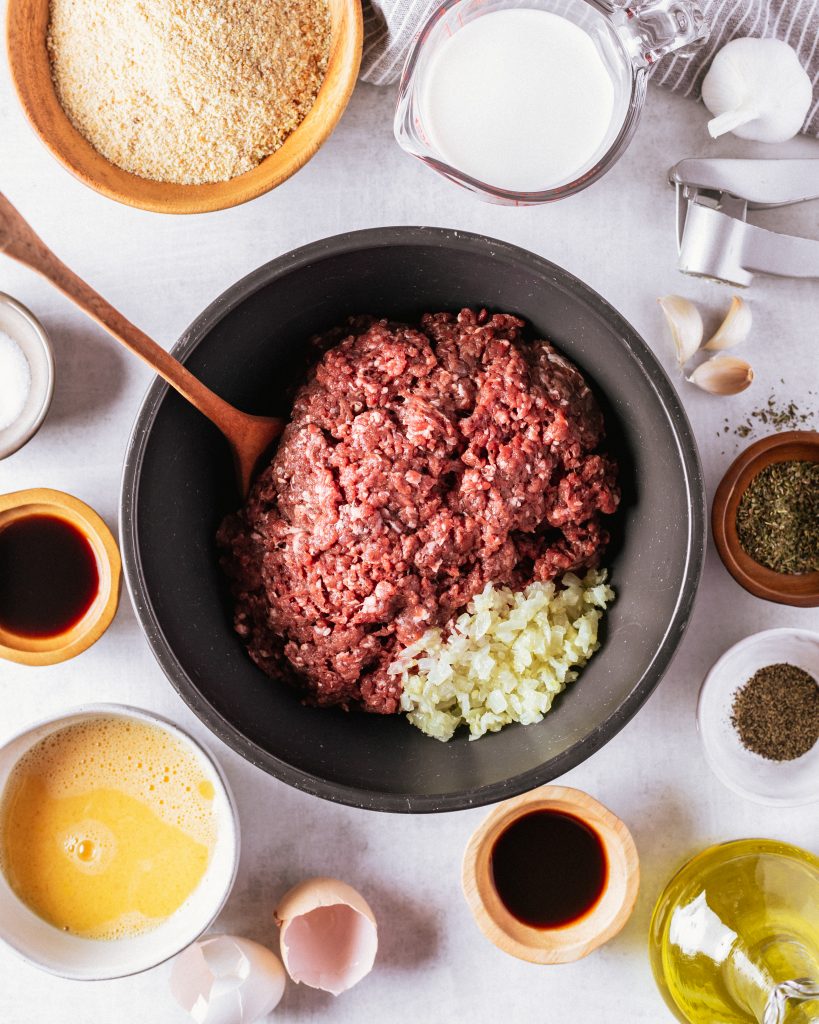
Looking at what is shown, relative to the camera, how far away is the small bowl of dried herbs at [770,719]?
2.18 meters

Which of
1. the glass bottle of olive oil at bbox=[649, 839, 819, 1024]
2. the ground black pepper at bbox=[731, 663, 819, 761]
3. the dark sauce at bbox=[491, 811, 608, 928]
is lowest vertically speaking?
the glass bottle of olive oil at bbox=[649, 839, 819, 1024]

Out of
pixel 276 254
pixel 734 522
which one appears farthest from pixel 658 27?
pixel 734 522

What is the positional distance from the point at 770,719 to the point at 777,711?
25 millimetres

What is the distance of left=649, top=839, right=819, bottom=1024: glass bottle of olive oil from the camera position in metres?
2.15

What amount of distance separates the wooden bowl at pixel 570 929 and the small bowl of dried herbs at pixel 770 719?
0.96 ft

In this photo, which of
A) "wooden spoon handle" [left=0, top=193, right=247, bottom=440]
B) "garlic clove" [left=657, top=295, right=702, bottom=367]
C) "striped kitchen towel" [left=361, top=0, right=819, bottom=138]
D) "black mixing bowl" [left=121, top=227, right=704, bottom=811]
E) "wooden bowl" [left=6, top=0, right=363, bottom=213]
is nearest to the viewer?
"wooden spoon handle" [left=0, top=193, right=247, bottom=440]

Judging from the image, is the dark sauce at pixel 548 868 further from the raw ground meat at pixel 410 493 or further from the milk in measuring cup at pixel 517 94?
the milk in measuring cup at pixel 517 94

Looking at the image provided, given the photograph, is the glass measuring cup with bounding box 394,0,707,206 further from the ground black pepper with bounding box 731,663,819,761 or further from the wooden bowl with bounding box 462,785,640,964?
the wooden bowl with bounding box 462,785,640,964

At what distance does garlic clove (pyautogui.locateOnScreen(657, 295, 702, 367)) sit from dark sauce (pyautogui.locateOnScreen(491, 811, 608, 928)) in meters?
1.11

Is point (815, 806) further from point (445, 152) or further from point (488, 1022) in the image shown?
point (445, 152)

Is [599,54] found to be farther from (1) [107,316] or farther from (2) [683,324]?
(1) [107,316]

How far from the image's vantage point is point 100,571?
6.89ft

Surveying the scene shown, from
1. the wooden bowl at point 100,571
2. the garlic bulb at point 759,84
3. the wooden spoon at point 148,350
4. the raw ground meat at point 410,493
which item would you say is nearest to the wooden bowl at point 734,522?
the raw ground meat at point 410,493

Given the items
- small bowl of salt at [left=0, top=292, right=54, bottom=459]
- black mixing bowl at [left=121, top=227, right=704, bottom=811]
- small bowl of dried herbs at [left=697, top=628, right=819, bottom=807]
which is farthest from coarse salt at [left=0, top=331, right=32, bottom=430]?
small bowl of dried herbs at [left=697, top=628, right=819, bottom=807]
